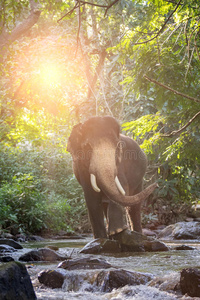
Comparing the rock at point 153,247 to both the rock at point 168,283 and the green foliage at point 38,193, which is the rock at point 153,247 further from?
the green foliage at point 38,193

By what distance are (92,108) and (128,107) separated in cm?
145

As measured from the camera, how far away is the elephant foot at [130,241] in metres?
6.27

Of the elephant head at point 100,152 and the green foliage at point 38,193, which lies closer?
the elephant head at point 100,152

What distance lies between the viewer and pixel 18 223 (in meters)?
10.9

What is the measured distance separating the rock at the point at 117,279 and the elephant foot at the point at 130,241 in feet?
8.10

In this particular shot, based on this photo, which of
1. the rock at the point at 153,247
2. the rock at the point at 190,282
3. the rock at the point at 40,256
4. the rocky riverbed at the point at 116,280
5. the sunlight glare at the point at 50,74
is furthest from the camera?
the sunlight glare at the point at 50,74

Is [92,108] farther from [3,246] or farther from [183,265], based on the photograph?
[183,265]

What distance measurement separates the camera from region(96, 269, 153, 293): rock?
3605 mm

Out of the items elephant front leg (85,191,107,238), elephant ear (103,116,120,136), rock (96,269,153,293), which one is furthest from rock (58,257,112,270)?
elephant ear (103,116,120,136)

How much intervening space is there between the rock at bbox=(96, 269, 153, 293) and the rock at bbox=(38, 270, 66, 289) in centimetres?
36

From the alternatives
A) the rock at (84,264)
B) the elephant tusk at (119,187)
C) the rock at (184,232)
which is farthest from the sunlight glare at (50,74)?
the rock at (84,264)

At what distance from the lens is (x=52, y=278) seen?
12.5 feet

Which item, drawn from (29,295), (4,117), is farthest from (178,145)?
(4,117)

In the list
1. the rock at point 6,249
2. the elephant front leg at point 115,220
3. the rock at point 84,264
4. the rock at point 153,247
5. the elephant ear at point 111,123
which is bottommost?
the rock at point 153,247
